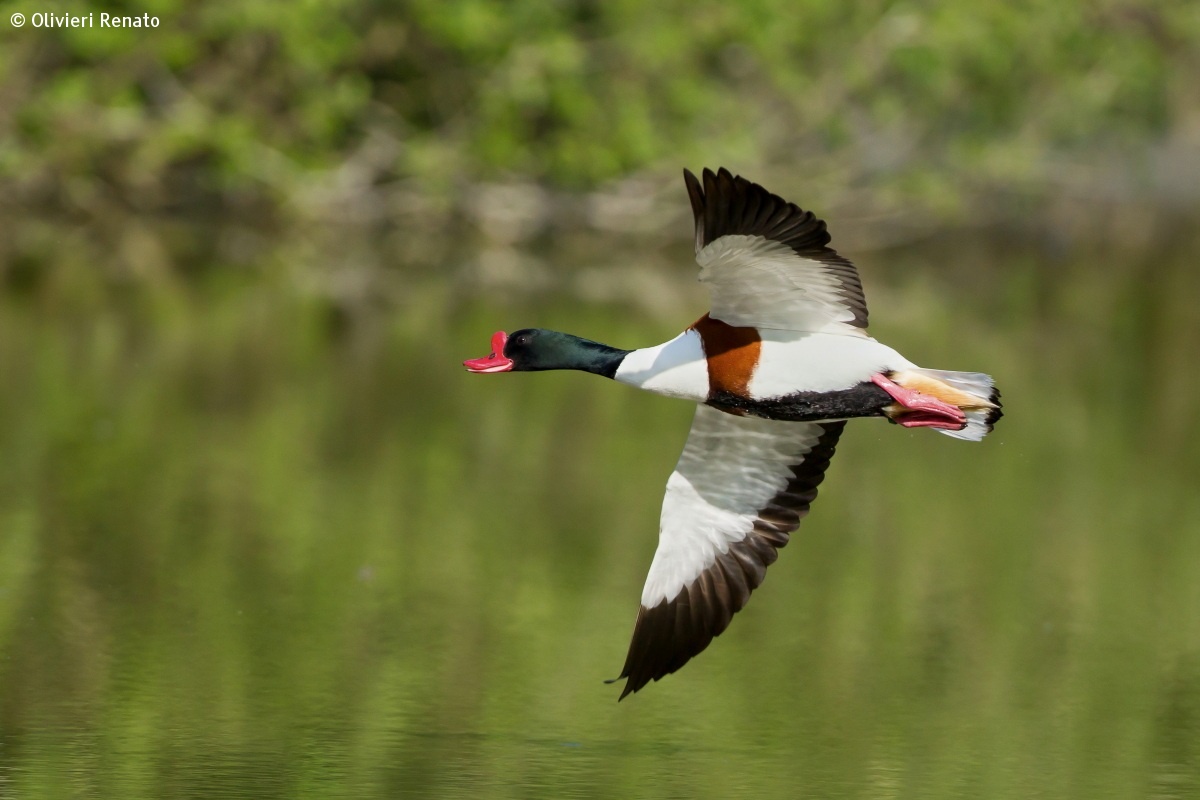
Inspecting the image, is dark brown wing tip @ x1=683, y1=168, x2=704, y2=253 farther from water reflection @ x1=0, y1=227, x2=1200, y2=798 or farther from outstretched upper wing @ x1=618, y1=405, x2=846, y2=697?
water reflection @ x1=0, y1=227, x2=1200, y2=798

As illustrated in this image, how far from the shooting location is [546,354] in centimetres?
711

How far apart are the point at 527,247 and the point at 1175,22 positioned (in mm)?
9480

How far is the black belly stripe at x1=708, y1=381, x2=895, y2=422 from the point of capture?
6.54 m

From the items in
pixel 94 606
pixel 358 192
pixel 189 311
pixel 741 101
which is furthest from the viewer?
pixel 741 101

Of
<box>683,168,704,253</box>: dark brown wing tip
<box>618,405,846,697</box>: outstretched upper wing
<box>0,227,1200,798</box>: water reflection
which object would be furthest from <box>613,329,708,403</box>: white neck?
<box>0,227,1200,798</box>: water reflection

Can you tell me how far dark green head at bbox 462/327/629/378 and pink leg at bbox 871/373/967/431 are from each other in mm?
1049

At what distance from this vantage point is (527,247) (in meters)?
23.7

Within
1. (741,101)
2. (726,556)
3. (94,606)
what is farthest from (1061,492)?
(741,101)

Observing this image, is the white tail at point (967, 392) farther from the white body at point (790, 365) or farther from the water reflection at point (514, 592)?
the water reflection at point (514, 592)

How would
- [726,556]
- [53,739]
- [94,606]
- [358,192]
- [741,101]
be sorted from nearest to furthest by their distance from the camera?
1. [53,739]
2. [726,556]
3. [94,606]
4. [358,192]
5. [741,101]

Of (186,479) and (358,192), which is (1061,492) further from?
(358,192)

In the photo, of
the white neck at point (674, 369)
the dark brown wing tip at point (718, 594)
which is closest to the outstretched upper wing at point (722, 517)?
the dark brown wing tip at point (718, 594)

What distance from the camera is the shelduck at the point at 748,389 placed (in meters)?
6.23

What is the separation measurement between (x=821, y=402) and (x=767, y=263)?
0.57 m
